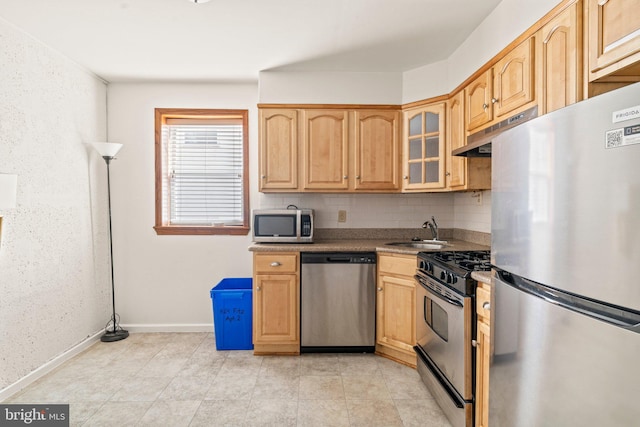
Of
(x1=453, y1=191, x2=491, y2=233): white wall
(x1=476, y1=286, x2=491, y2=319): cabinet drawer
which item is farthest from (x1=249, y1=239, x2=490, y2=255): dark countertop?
(x1=476, y1=286, x2=491, y2=319): cabinet drawer

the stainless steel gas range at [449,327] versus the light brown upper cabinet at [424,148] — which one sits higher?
the light brown upper cabinet at [424,148]

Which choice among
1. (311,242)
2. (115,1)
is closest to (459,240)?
(311,242)

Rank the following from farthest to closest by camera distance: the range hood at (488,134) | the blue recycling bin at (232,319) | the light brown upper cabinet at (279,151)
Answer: the light brown upper cabinet at (279,151), the blue recycling bin at (232,319), the range hood at (488,134)

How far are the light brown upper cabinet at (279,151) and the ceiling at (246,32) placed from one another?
0.47 metres

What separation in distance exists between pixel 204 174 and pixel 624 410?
3695 mm

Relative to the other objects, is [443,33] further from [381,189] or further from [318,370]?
[318,370]

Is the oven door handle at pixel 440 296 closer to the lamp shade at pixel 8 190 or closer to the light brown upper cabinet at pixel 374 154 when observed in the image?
the light brown upper cabinet at pixel 374 154

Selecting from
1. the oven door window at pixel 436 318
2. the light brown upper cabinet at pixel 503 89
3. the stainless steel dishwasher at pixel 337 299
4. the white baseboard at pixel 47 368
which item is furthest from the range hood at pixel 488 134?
the white baseboard at pixel 47 368

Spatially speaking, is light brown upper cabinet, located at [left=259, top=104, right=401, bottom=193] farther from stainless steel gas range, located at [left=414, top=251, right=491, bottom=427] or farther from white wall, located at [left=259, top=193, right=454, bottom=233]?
stainless steel gas range, located at [left=414, top=251, right=491, bottom=427]

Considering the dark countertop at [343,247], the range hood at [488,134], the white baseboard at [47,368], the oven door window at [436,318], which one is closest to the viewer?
the range hood at [488,134]

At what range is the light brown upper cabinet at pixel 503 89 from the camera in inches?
77.3

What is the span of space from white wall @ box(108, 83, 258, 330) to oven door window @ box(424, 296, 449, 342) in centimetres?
198

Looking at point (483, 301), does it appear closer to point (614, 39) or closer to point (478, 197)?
point (614, 39)

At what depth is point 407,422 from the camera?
2227 mm
